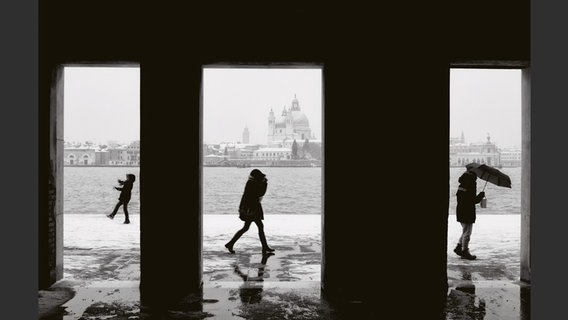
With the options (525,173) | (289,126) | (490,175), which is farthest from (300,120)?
(525,173)

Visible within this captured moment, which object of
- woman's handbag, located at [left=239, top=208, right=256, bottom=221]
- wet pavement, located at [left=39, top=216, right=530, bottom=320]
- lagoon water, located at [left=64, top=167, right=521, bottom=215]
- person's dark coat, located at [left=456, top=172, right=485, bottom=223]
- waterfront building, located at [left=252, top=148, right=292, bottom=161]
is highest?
waterfront building, located at [left=252, top=148, right=292, bottom=161]

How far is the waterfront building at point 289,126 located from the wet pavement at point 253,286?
173148 mm

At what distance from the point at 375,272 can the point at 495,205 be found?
27.5 meters

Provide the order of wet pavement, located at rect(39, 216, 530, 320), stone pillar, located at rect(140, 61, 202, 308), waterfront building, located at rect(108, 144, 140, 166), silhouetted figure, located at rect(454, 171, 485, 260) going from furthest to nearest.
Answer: waterfront building, located at rect(108, 144, 140, 166) → silhouetted figure, located at rect(454, 171, 485, 260) → stone pillar, located at rect(140, 61, 202, 308) → wet pavement, located at rect(39, 216, 530, 320)

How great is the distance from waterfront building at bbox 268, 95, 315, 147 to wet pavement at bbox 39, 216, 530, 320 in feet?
568

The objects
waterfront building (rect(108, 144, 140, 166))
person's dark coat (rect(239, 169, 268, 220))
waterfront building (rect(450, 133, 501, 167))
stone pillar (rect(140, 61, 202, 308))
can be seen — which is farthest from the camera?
waterfront building (rect(108, 144, 140, 166))

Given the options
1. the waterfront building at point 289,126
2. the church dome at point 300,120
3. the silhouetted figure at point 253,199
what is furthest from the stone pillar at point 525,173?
the church dome at point 300,120

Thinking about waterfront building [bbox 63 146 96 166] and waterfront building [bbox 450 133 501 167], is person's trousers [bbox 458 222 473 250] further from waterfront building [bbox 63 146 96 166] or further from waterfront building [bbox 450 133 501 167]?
waterfront building [bbox 63 146 96 166]

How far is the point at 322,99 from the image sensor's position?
6.93 metres

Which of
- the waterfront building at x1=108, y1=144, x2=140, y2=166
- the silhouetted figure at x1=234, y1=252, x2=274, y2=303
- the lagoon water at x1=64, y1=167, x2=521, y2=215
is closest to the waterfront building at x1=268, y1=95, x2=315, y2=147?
the waterfront building at x1=108, y1=144, x2=140, y2=166

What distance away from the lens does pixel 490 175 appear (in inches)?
368

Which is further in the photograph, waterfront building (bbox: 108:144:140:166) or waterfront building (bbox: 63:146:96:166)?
waterfront building (bbox: 108:144:140:166)

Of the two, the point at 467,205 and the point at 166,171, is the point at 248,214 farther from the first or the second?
the point at 467,205

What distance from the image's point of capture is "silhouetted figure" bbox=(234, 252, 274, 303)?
6293 millimetres
